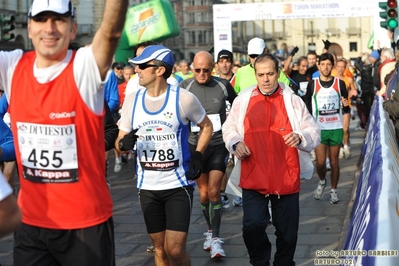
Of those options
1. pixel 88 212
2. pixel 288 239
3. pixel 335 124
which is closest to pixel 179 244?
pixel 288 239

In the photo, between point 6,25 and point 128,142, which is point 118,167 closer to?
point 6,25

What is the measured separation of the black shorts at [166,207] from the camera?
5.61m

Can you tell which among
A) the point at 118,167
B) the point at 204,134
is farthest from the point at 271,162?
the point at 118,167

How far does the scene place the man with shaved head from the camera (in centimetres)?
761

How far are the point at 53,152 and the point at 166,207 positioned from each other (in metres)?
2.22

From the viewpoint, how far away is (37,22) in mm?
3475

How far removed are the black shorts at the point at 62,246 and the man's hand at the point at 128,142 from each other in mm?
1823

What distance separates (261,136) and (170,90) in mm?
754

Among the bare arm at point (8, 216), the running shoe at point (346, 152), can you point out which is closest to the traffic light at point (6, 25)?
the running shoe at point (346, 152)

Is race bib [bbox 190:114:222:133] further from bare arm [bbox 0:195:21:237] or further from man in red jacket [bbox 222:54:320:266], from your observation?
bare arm [bbox 0:195:21:237]

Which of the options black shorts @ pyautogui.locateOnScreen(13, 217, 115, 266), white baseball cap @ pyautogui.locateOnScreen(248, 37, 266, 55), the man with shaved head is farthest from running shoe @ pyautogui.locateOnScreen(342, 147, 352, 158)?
black shorts @ pyautogui.locateOnScreen(13, 217, 115, 266)

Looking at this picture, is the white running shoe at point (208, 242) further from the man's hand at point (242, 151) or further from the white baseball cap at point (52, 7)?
the white baseball cap at point (52, 7)

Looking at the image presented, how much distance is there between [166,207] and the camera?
5.68 meters

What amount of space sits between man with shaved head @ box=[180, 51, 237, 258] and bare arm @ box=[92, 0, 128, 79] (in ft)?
13.6
